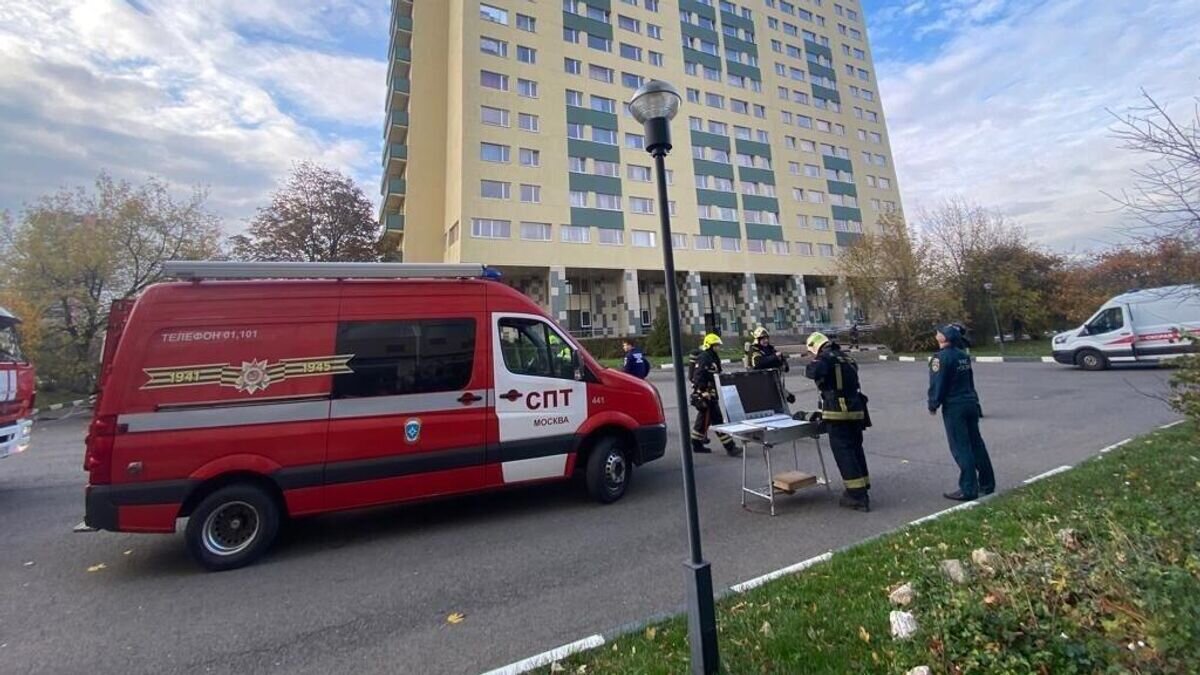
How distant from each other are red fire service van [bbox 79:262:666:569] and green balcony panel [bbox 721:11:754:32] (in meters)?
50.1

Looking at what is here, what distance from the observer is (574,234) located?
34.0m

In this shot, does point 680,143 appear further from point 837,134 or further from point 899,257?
point 837,134

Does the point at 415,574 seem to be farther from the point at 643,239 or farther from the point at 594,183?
the point at 643,239

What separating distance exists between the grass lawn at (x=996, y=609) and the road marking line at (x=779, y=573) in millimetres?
102

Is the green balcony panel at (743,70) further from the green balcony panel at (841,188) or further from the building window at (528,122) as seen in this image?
the building window at (528,122)

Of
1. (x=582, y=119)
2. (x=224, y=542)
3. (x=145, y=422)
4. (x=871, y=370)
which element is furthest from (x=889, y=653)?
(x=582, y=119)

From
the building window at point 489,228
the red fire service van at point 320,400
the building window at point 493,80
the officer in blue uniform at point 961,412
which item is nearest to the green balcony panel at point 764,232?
the building window at point 489,228

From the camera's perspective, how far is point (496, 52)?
32875mm

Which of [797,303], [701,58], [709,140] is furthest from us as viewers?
[797,303]

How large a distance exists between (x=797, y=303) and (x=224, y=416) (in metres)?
45.3

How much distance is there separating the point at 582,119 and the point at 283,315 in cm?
3454

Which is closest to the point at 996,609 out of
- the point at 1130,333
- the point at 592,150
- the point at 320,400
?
the point at 320,400

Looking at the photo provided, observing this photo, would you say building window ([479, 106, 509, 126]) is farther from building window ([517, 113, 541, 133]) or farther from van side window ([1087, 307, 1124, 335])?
van side window ([1087, 307, 1124, 335])

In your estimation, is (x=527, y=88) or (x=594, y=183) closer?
(x=527, y=88)
